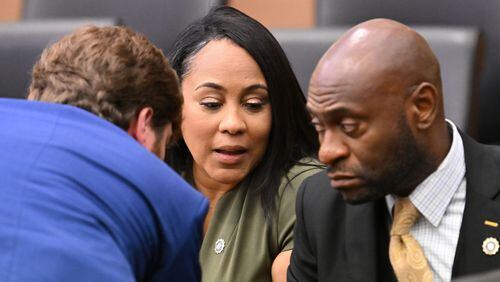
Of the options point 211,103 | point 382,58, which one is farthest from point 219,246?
point 382,58

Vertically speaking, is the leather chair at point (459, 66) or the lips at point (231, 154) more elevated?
the leather chair at point (459, 66)

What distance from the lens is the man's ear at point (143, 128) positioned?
0.74m

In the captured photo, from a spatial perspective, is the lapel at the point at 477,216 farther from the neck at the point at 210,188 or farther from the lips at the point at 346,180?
the neck at the point at 210,188

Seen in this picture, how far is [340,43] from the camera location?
75 centimetres

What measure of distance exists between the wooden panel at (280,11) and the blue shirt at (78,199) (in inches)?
33.3

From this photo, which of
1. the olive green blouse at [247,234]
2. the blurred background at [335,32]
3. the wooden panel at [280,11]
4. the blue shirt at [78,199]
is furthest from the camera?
the wooden panel at [280,11]

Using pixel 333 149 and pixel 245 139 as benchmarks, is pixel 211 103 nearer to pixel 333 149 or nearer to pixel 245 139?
pixel 245 139

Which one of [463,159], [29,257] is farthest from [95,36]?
[463,159]

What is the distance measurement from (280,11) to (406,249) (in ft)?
2.78

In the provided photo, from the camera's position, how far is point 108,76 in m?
0.72

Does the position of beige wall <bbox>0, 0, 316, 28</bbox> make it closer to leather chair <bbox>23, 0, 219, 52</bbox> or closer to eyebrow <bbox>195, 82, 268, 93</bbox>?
leather chair <bbox>23, 0, 219, 52</bbox>

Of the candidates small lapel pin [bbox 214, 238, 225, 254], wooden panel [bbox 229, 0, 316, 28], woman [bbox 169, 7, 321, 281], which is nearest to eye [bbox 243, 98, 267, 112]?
woman [bbox 169, 7, 321, 281]

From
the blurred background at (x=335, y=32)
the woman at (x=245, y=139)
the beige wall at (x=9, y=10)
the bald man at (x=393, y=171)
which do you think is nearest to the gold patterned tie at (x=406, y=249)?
the bald man at (x=393, y=171)

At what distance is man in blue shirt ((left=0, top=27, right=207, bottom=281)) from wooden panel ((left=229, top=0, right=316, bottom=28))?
79 centimetres
